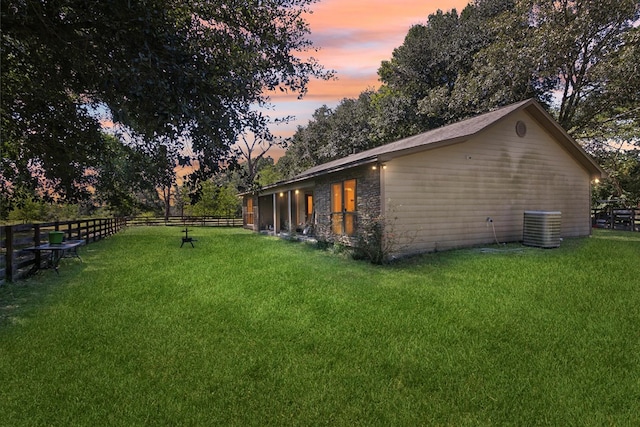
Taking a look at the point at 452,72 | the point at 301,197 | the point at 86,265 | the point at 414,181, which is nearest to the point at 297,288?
the point at 414,181

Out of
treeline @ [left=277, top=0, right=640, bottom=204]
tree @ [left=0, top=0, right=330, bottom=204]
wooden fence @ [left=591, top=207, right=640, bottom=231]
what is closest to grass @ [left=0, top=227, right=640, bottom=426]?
tree @ [left=0, top=0, right=330, bottom=204]

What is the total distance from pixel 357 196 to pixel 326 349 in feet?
26.4

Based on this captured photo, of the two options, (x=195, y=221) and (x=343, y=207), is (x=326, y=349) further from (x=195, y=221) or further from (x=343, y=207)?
(x=195, y=221)

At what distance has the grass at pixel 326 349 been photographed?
9.64 feet

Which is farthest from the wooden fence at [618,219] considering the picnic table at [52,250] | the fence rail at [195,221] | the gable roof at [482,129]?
the fence rail at [195,221]

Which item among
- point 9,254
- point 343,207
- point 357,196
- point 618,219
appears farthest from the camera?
point 618,219

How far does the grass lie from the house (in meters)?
3.19

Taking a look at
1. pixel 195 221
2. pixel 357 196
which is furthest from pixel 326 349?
pixel 195 221

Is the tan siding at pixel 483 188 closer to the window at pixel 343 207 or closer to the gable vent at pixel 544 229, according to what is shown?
the gable vent at pixel 544 229

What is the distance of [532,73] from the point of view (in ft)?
57.4

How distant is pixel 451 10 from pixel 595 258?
80.2 feet

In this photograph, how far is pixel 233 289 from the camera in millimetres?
6883

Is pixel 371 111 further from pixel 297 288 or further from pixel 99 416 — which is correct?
pixel 99 416

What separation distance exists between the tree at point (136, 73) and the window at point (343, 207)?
5.59 metres
